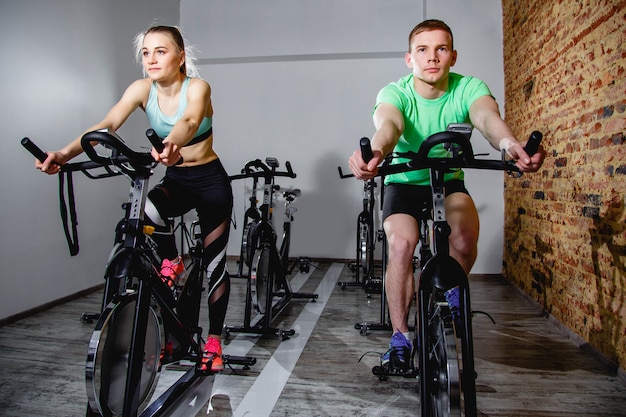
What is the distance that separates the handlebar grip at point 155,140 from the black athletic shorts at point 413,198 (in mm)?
984

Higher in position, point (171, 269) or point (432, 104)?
point (432, 104)

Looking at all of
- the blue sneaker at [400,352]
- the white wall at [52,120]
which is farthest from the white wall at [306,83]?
the blue sneaker at [400,352]

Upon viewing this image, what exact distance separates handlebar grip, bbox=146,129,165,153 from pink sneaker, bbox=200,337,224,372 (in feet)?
3.92

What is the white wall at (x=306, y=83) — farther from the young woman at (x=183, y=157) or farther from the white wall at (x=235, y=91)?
the young woman at (x=183, y=157)

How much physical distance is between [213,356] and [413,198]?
1209mm

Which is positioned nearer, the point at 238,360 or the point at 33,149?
the point at 33,149

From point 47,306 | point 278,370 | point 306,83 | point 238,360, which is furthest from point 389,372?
point 306,83

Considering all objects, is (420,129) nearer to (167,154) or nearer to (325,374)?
(167,154)

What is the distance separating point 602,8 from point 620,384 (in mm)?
1899

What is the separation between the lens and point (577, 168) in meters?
2.78

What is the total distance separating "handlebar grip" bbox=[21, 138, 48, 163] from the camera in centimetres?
141

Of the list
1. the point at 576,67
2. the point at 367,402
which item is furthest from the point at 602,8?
the point at 367,402

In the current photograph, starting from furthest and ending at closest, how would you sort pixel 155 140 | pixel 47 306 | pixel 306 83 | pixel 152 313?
pixel 306 83
pixel 47 306
pixel 152 313
pixel 155 140

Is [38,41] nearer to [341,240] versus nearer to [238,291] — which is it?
[238,291]
